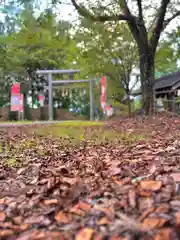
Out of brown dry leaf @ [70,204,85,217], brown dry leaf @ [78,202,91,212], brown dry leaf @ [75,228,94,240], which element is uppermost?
brown dry leaf @ [78,202,91,212]

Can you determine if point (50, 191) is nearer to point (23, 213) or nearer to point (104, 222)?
point (23, 213)

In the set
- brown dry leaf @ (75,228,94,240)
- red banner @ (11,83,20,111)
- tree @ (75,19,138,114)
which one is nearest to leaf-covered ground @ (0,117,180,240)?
brown dry leaf @ (75,228,94,240)

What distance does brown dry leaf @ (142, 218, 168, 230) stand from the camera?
916 mm

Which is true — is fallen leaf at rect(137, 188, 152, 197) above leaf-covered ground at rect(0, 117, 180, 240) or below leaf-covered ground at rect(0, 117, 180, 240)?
above

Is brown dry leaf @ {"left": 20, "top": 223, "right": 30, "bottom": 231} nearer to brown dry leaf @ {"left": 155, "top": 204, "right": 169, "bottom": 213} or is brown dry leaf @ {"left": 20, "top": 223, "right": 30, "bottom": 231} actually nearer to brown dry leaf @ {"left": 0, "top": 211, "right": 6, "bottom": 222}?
brown dry leaf @ {"left": 0, "top": 211, "right": 6, "bottom": 222}

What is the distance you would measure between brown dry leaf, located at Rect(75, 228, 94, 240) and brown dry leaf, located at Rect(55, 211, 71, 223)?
0.15 m

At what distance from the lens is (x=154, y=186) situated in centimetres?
124

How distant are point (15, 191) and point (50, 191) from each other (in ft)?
1.13

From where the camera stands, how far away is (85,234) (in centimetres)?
93

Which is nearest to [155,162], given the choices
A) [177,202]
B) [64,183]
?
[64,183]

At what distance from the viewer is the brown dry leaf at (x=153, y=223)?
0.92 metres

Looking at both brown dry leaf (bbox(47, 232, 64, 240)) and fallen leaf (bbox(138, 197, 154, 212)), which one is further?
fallen leaf (bbox(138, 197, 154, 212))

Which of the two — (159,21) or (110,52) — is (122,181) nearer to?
(159,21)

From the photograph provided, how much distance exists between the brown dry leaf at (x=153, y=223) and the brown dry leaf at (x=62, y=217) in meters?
0.29
